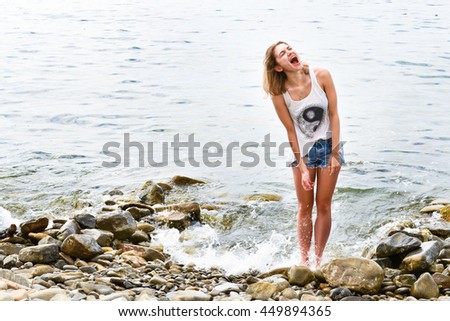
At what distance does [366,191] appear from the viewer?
10.7 metres

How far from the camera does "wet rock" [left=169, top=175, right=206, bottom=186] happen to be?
436 inches

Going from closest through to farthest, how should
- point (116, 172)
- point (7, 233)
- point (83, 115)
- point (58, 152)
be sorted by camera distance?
point (7, 233), point (116, 172), point (58, 152), point (83, 115)

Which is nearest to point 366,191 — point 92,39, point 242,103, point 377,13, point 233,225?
point 233,225

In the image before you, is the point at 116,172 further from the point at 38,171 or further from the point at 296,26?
the point at 296,26

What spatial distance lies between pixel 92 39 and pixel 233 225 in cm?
1633

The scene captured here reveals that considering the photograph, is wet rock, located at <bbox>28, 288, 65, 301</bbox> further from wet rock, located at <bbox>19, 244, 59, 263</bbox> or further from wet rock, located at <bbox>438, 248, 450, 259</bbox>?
wet rock, located at <bbox>438, 248, 450, 259</bbox>

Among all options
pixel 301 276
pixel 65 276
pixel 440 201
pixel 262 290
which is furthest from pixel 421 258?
pixel 65 276

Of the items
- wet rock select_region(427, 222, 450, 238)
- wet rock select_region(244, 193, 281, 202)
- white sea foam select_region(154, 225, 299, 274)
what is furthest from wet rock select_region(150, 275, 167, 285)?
wet rock select_region(244, 193, 281, 202)

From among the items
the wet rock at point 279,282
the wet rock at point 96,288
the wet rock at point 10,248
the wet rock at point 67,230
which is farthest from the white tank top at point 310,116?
the wet rock at point 10,248

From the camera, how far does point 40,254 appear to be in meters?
7.43

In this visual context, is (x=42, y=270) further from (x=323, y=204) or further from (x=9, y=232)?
(x=323, y=204)

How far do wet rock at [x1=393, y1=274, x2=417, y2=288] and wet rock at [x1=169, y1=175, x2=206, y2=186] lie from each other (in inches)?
189

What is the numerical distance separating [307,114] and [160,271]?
2127 millimetres

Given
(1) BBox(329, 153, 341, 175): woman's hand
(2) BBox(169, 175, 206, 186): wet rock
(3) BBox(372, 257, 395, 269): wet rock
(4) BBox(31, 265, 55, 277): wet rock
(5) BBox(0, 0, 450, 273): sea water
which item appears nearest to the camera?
(4) BBox(31, 265, 55, 277): wet rock
